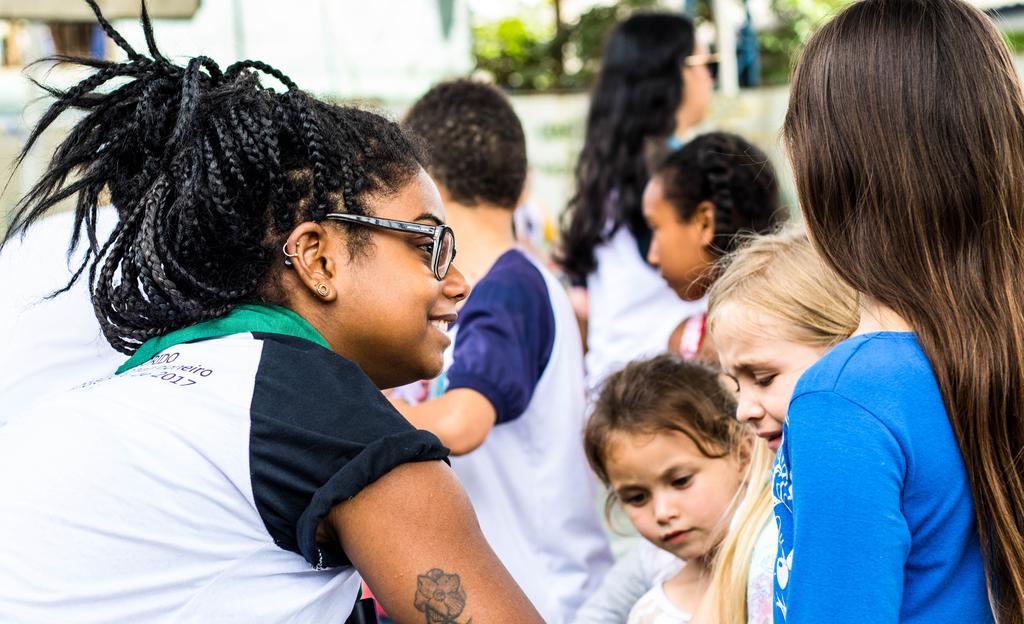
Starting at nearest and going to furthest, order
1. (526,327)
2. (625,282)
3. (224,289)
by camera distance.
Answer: (224,289) < (526,327) < (625,282)

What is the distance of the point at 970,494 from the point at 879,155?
457 millimetres

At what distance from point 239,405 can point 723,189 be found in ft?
7.28

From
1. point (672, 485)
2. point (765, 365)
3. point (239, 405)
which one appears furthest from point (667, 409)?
point (239, 405)

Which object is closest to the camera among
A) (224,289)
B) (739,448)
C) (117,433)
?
(117,433)

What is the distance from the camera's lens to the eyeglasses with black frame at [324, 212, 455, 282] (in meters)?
1.81

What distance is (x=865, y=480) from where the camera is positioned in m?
1.38

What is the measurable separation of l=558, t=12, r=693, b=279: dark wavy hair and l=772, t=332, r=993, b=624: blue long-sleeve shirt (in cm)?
247

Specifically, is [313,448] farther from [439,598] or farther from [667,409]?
[667,409]

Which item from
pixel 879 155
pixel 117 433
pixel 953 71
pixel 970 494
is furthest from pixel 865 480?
pixel 117 433

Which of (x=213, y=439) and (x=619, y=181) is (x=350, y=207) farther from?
(x=619, y=181)

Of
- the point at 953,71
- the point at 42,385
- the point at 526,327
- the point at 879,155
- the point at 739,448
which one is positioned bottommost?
the point at 739,448

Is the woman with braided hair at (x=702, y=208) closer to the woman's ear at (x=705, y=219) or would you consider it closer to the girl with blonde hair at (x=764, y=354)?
the woman's ear at (x=705, y=219)

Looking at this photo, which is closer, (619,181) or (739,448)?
(739,448)

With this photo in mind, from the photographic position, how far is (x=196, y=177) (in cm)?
173
